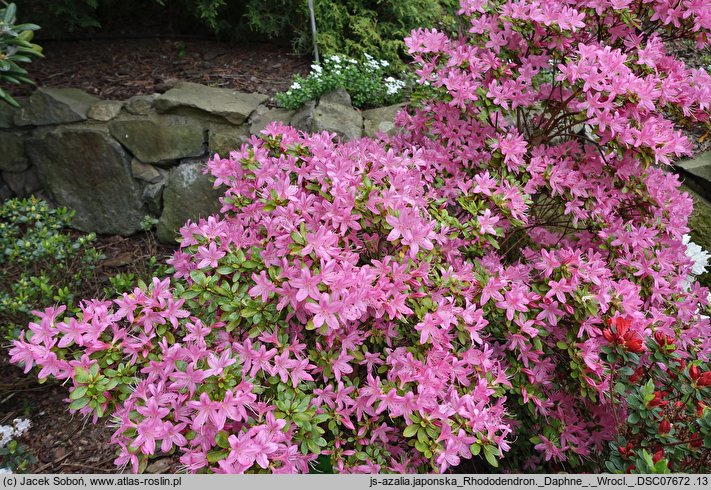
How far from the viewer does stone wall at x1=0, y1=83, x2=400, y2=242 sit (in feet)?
9.95

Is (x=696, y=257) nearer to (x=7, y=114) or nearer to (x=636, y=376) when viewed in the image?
(x=636, y=376)

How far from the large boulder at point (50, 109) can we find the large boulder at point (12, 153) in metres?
0.11

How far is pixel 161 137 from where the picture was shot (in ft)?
10.0

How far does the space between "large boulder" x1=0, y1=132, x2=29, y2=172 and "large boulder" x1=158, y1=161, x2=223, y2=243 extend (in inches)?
39.7

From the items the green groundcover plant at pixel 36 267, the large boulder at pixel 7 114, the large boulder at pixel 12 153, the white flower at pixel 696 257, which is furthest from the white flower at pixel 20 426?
the white flower at pixel 696 257

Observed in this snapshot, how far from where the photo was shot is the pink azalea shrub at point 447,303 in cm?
135

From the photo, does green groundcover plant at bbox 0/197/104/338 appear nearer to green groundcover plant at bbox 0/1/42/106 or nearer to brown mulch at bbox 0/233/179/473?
brown mulch at bbox 0/233/179/473

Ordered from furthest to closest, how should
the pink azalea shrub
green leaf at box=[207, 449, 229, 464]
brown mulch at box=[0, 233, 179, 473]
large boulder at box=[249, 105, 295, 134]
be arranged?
large boulder at box=[249, 105, 295, 134]
brown mulch at box=[0, 233, 179, 473]
the pink azalea shrub
green leaf at box=[207, 449, 229, 464]

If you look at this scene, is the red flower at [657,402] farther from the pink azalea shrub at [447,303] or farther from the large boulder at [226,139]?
the large boulder at [226,139]

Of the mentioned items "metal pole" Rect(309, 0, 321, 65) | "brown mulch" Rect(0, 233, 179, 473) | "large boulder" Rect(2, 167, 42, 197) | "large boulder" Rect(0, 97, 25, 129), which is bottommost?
"brown mulch" Rect(0, 233, 179, 473)

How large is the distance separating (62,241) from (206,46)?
1824 millimetres

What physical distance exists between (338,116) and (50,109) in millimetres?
1795

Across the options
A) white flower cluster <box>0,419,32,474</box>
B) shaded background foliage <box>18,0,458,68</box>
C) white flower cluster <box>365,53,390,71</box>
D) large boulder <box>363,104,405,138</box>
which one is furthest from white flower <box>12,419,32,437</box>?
white flower cluster <box>365,53,390,71</box>

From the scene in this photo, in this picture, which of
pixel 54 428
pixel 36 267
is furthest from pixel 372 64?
pixel 54 428
